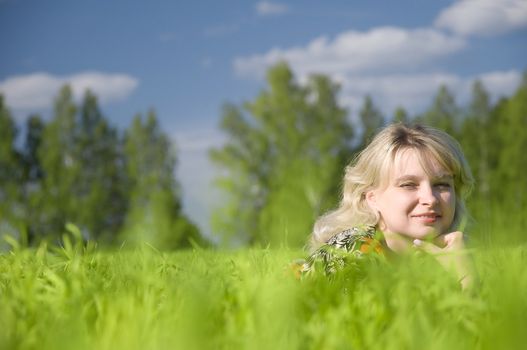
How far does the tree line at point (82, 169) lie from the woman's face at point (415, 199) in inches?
951

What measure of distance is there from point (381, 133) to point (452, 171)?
0.50 m

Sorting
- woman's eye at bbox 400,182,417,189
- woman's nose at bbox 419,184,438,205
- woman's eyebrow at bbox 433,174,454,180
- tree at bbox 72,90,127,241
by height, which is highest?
woman's eyebrow at bbox 433,174,454,180

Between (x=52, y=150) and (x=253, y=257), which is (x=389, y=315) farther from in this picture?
(x=52, y=150)

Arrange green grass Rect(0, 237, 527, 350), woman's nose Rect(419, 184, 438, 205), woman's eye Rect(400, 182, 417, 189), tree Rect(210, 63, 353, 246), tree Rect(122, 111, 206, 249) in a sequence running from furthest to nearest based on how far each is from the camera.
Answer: tree Rect(122, 111, 206, 249) < tree Rect(210, 63, 353, 246) < woman's eye Rect(400, 182, 417, 189) < woman's nose Rect(419, 184, 438, 205) < green grass Rect(0, 237, 527, 350)

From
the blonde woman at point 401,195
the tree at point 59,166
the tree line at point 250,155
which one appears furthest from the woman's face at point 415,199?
the tree at point 59,166

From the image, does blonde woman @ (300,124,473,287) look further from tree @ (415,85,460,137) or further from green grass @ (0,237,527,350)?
tree @ (415,85,460,137)

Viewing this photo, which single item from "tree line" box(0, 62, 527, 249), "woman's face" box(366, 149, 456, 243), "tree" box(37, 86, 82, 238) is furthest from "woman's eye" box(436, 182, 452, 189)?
"tree" box(37, 86, 82, 238)

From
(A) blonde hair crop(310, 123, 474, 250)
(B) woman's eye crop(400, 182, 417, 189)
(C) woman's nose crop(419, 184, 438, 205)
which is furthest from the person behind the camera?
(A) blonde hair crop(310, 123, 474, 250)

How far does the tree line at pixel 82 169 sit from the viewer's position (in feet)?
96.4

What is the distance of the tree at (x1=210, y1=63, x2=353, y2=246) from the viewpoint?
2623 cm

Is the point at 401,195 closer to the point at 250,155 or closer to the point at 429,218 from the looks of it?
the point at 429,218

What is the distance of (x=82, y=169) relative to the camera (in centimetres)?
3138

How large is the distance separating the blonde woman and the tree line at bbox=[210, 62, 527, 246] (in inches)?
828

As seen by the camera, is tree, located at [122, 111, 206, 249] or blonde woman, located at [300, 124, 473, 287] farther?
tree, located at [122, 111, 206, 249]
